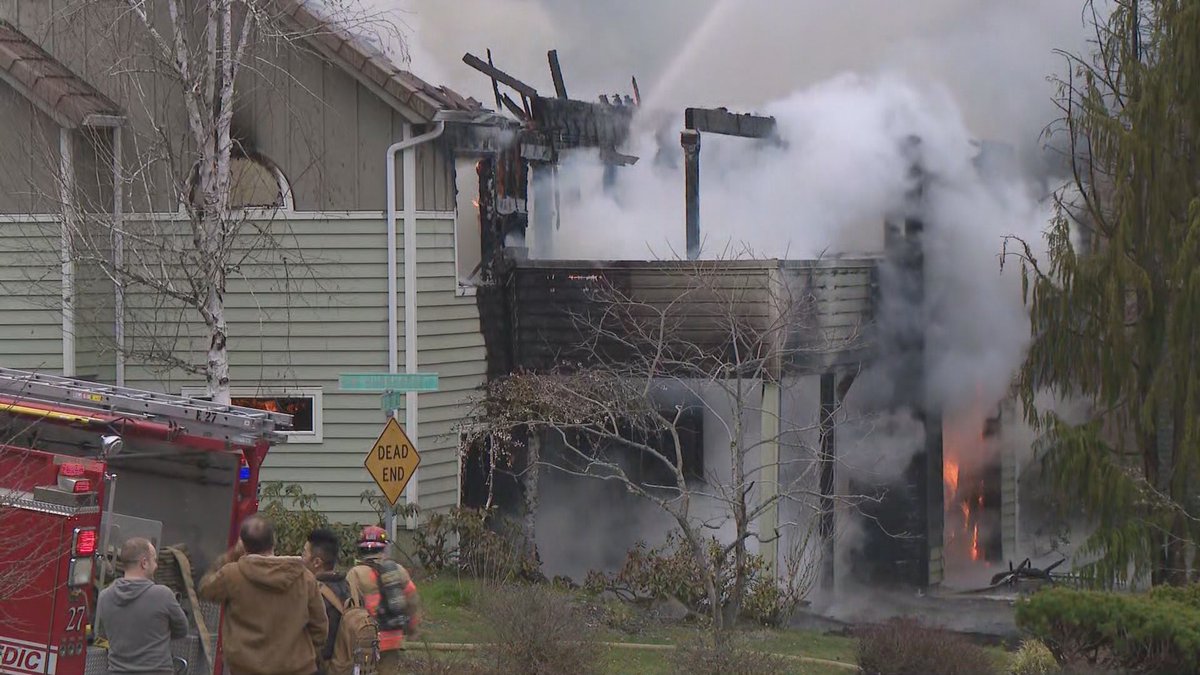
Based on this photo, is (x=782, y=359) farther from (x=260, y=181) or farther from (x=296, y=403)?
(x=260, y=181)

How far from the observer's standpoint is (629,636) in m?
13.2

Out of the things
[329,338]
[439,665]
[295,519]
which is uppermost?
[329,338]

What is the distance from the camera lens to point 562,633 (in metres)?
10.2

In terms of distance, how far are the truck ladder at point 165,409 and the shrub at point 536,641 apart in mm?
2108

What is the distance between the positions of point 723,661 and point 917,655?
6.16 ft

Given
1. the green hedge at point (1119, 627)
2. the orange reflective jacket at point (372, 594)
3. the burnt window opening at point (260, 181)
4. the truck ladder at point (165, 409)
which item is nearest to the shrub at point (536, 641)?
the truck ladder at point (165, 409)

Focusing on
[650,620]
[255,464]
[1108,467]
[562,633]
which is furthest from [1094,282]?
[255,464]

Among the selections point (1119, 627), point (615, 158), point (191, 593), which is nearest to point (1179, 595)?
point (1119, 627)

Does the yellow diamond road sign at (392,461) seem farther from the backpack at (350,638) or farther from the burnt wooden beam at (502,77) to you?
the burnt wooden beam at (502,77)

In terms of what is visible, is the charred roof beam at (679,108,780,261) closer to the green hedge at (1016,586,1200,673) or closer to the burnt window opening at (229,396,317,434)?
the burnt window opening at (229,396,317,434)

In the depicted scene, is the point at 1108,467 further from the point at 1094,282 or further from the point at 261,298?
the point at 261,298

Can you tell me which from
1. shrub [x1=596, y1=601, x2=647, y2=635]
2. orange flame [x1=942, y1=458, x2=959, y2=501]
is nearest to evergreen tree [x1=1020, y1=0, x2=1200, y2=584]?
shrub [x1=596, y1=601, x2=647, y2=635]

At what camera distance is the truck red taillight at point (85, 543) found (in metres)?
8.12

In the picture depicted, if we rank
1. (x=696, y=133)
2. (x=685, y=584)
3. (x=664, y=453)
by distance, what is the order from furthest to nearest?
(x=664, y=453)
(x=696, y=133)
(x=685, y=584)
